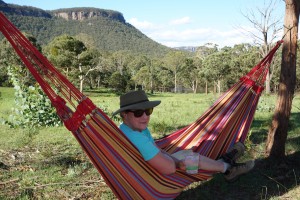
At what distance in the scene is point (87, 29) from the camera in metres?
107

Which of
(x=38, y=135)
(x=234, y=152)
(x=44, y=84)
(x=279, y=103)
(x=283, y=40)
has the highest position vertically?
(x=283, y=40)

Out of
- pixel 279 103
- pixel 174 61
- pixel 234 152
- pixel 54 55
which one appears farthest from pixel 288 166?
pixel 174 61

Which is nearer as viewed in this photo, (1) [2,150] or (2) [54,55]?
(1) [2,150]

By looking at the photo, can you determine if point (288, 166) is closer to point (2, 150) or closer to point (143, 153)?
point (143, 153)

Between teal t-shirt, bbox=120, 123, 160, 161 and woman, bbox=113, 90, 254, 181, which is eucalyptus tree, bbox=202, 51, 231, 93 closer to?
woman, bbox=113, 90, 254, 181

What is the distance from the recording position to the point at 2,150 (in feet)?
15.5

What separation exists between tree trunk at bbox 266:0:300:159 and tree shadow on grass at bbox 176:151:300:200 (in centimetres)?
20

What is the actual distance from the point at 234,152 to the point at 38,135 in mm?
4105

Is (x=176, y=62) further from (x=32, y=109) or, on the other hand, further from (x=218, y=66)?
(x=32, y=109)

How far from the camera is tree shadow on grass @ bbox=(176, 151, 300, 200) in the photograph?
3.00m

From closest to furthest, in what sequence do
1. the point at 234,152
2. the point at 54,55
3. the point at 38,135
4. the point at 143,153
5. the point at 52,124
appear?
the point at 143,153
the point at 234,152
the point at 38,135
the point at 52,124
the point at 54,55

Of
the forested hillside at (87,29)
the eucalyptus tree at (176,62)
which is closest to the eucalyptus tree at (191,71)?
Answer: the eucalyptus tree at (176,62)

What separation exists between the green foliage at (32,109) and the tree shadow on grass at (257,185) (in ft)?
14.7

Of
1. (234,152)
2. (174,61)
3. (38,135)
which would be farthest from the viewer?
(174,61)
